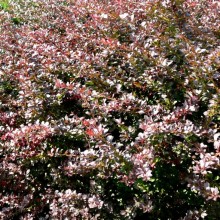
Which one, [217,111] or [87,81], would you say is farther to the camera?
[87,81]

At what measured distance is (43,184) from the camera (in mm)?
2477

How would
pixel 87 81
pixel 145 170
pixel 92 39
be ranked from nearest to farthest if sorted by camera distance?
pixel 145 170
pixel 87 81
pixel 92 39

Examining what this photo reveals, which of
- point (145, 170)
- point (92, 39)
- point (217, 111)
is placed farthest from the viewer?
point (92, 39)

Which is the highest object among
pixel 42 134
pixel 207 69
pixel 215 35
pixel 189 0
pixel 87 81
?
pixel 189 0

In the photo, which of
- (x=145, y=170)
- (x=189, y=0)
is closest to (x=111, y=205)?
(x=145, y=170)

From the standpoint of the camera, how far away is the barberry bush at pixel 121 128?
2.04 meters

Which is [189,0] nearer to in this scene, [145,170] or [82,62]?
[82,62]

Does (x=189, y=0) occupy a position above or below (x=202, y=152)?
above

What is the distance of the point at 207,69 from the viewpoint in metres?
2.15

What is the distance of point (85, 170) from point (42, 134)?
369mm

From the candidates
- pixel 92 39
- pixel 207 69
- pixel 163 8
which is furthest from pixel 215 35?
pixel 92 39

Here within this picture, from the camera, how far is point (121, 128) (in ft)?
7.54

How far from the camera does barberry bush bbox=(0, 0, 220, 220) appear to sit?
2.04 meters

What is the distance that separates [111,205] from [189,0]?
2069 mm
